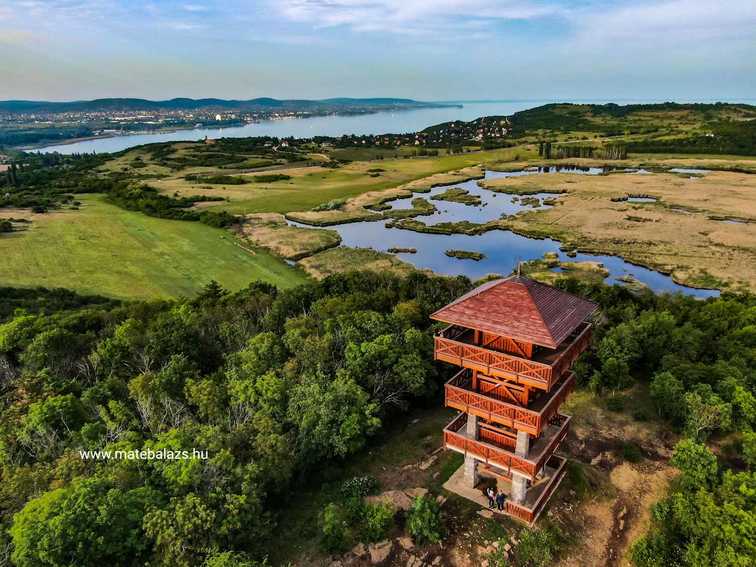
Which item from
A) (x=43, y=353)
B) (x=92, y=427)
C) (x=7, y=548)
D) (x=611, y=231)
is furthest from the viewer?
(x=611, y=231)

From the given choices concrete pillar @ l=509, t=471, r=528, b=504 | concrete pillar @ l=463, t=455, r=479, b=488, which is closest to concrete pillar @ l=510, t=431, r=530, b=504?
concrete pillar @ l=509, t=471, r=528, b=504

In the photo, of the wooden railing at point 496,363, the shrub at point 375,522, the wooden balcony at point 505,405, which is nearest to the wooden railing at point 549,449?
the wooden balcony at point 505,405

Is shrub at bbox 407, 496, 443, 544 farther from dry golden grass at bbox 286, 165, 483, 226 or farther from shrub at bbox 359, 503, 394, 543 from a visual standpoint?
dry golden grass at bbox 286, 165, 483, 226

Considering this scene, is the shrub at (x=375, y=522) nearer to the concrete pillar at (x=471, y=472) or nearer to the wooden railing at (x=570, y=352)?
the concrete pillar at (x=471, y=472)

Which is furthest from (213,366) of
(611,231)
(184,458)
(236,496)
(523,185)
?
(523,185)

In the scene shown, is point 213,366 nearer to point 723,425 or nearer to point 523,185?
point 723,425

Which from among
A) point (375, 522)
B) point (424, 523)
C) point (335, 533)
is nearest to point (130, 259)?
point (335, 533)

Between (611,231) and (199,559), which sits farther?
(611,231)
